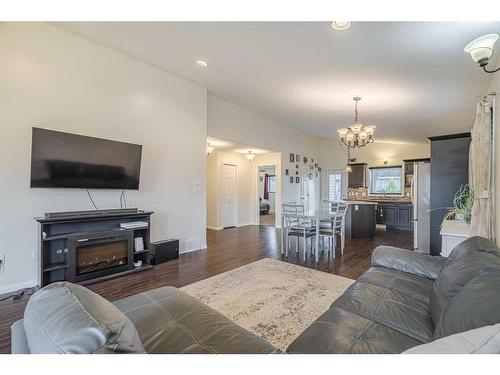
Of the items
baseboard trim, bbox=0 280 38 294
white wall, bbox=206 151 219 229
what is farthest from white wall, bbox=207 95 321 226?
baseboard trim, bbox=0 280 38 294

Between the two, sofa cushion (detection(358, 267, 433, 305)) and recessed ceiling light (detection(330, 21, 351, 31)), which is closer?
sofa cushion (detection(358, 267, 433, 305))

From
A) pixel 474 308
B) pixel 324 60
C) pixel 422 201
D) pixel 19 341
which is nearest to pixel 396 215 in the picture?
pixel 422 201

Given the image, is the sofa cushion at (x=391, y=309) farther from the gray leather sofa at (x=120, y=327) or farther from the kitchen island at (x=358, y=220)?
the kitchen island at (x=358, y=220)

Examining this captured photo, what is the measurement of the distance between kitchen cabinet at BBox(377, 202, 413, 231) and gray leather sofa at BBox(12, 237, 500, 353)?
233 inches

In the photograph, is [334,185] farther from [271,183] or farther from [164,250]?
[164,250]

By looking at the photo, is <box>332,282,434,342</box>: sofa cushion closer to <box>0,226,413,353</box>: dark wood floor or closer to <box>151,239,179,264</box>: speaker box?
<box>0,226,413,353</box>: dark wood floor

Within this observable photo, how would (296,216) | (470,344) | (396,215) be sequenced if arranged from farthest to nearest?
(396,215) < (296,216) < (470,344)

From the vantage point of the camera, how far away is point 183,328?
1.32m

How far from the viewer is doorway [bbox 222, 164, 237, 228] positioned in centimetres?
774

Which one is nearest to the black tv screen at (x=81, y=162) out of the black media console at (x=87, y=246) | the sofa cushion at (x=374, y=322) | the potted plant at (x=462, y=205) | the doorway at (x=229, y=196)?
the black media console at (x=87, y=246)

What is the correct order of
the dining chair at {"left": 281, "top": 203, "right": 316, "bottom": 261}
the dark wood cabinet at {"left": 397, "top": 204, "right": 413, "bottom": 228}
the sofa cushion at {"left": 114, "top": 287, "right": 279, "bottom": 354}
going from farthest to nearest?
the dark wood cabinet at {"left": 397, "top": 204, "right": 413, "bottom": 228} < the dining chair at {"left": 281, "top": 203, "right": 316, "bottom": 261} < the sofa cushion at {"left": 114, "top": 287, "right": 279, "bottom": 354}

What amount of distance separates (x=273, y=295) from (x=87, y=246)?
2420 mm

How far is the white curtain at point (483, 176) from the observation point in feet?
8.38

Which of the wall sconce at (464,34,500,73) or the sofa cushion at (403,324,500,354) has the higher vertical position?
the wall sconce at (464,34,500,73)
